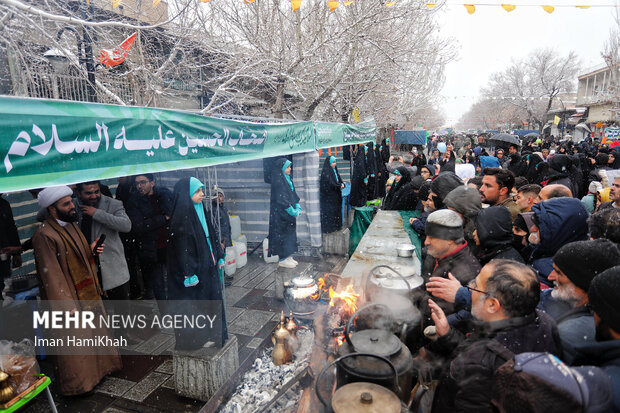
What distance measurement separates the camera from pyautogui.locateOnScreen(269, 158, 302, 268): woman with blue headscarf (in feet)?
22.2

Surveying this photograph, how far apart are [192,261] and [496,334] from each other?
333 cm

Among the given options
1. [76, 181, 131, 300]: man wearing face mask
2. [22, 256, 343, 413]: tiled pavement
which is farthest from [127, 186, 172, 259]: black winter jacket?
[22, 256, 343, 413]: tiled pavement

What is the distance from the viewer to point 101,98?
356 inches

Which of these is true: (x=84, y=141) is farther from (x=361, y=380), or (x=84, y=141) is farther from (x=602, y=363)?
(x=602, y=363)

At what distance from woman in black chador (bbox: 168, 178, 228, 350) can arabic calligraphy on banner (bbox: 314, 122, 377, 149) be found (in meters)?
3.48

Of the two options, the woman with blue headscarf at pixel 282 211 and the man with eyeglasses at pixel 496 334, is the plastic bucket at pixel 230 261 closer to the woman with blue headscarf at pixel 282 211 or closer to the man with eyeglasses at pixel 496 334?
the woman with blue headscarf at pixel 282 211

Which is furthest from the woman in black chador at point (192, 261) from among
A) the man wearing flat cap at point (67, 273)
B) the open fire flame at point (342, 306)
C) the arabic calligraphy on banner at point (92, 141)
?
the open fire flame at point (342, 306)

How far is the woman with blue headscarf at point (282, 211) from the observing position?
6.78m

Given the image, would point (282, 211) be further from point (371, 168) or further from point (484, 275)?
point (371, 168)

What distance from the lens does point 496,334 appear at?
1.76 meters

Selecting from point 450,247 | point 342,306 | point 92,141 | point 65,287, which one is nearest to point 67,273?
point 65,287

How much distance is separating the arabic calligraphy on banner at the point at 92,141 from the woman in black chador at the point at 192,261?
0.72 meters

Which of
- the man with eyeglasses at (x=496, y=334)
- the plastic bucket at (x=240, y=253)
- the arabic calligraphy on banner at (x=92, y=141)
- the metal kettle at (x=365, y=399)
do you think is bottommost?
the plastic bucket at (x=240, y=253)

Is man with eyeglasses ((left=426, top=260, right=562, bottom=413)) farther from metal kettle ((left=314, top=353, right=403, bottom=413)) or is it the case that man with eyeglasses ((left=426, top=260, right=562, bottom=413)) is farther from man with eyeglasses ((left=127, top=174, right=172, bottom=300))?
man with eyeglasses ((left=127, top=174, right=172, bottom=300))
